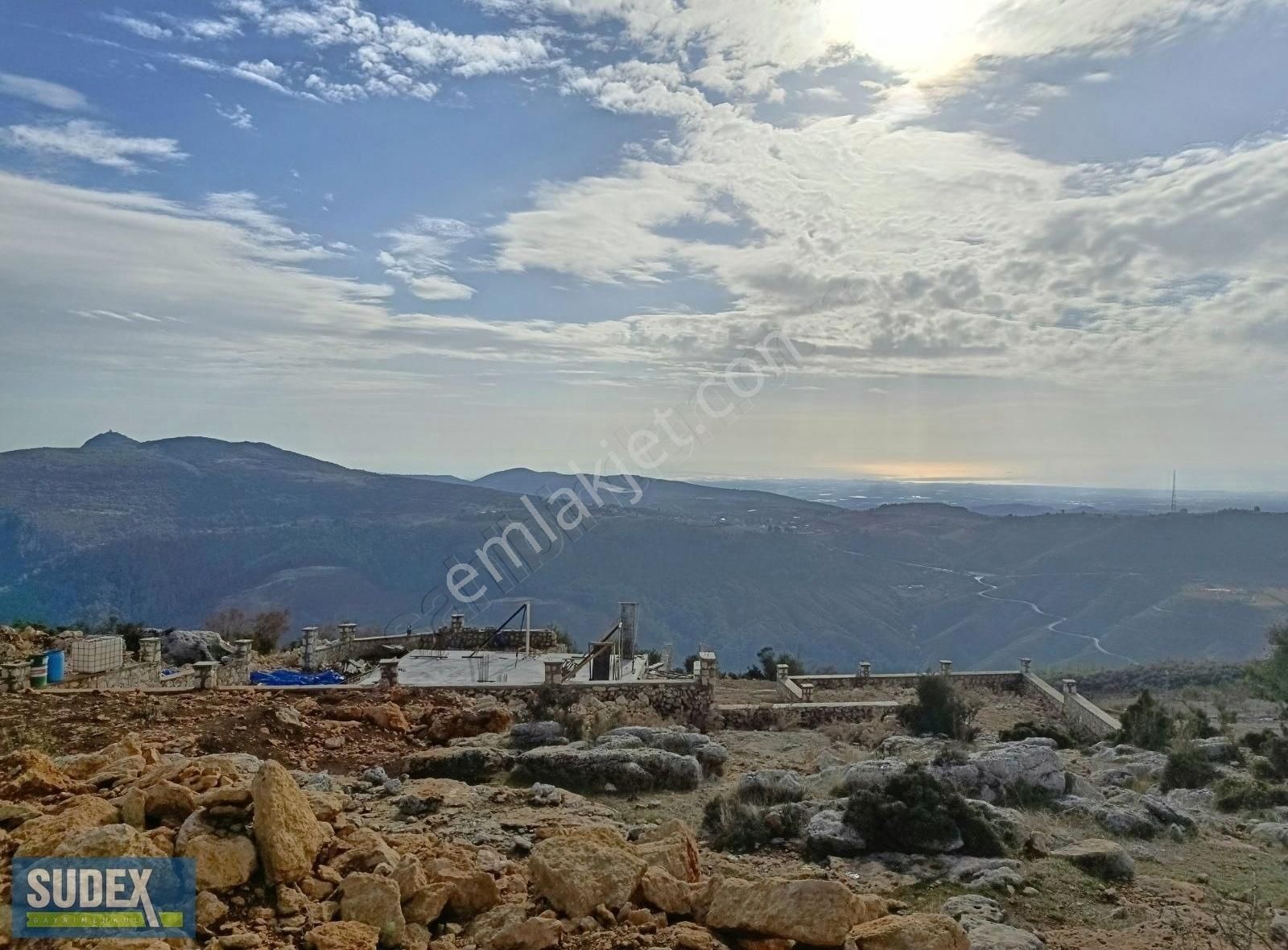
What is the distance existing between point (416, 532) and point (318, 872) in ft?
244

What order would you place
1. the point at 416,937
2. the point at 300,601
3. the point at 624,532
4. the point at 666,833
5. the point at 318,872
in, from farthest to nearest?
the point at 624,532
the point at 300,601
the point at 666,833
the point at 318,872
the point at 416,937

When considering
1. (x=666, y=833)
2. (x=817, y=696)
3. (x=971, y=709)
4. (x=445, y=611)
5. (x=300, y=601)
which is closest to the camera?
(x=666, y=833)

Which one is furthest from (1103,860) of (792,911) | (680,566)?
(680,566)

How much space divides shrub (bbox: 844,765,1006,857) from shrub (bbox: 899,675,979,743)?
679 centimetres

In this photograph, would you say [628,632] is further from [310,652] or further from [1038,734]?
[1038,734]

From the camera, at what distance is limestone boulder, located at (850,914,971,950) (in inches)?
172

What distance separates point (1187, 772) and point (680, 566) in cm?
6422

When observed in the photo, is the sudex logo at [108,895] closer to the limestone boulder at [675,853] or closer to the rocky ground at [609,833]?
the rocky ground at [609,833]

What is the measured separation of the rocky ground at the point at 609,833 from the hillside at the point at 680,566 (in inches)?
1474

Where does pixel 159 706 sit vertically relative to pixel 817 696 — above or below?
above

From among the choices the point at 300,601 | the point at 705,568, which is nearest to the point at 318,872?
the point at 300,601

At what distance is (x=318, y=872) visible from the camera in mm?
4871

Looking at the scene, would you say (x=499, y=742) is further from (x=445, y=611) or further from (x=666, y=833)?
(x=445, y=611)

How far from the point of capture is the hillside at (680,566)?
185 feet
